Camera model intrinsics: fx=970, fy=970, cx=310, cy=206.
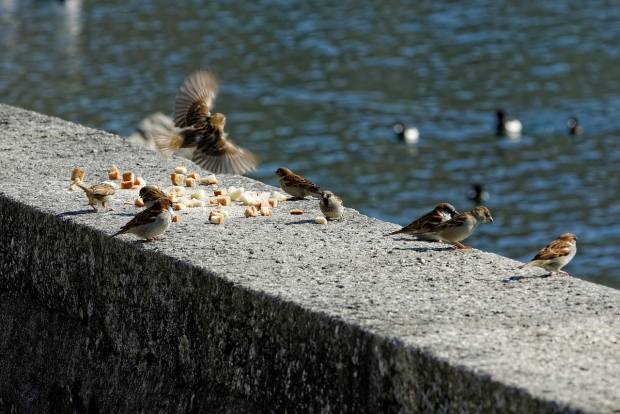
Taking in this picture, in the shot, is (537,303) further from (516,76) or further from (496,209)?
(516,76)

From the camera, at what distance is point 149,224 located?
391 centimetres

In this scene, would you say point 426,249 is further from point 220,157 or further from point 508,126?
point 508,126

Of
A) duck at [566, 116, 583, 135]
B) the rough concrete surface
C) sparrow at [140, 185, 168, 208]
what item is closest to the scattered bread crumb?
the rough concrete surface

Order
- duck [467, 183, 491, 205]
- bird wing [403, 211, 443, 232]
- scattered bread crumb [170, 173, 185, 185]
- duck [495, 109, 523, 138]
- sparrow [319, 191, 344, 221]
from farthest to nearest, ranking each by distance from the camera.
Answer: duck [495, 109, 523, 138], duck [467, 183, 491, 205], scattered bread crumb [170, 173, 185, 185], sparrow [319, 191, 344, 221], bird wing [403, 211, 443, 232]

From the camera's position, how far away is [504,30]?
1138 inches

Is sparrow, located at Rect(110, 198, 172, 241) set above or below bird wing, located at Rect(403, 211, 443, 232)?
above

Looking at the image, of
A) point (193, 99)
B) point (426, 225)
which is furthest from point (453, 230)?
point (193, 99)

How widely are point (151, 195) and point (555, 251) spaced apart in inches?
72.5

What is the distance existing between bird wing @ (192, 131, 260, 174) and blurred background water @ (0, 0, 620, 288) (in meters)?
7.36

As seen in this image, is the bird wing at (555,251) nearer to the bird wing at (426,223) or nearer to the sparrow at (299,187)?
the bird wing at (426,223)

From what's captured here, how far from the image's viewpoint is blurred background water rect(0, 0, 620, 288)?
50.5 ft

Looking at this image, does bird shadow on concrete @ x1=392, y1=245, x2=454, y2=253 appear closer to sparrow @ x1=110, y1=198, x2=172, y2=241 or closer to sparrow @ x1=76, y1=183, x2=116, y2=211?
sparrow @ x1=110, y1=198, x2=172, y2=241

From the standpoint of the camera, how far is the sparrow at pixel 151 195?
14.8 ft

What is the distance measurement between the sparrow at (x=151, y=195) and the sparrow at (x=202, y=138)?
1.41 meters
